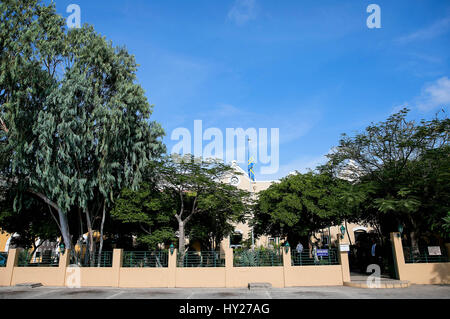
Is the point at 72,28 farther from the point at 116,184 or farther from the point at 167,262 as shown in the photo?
the point at 167,262

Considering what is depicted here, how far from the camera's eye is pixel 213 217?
69.2 ft

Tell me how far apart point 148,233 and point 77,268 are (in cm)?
473

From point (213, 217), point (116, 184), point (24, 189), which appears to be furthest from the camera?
point (213, 217)

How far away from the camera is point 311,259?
14125 millimetres

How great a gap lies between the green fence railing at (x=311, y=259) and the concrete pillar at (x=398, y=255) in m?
2.67

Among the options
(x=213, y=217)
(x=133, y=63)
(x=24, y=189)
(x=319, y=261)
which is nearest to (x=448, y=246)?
(x=319, y=261)

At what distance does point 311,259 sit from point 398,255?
4.01m

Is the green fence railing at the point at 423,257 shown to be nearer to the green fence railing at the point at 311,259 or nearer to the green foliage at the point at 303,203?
the green fence railing at the point at 311,259

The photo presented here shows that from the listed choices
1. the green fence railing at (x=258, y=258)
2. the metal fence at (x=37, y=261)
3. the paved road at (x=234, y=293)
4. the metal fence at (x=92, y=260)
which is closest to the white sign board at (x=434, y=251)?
the paved road at (x=234, y=293)

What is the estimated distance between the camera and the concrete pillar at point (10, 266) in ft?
48.4

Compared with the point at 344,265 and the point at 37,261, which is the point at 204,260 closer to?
the point at 344,265

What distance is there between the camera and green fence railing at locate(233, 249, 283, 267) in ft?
46.9
